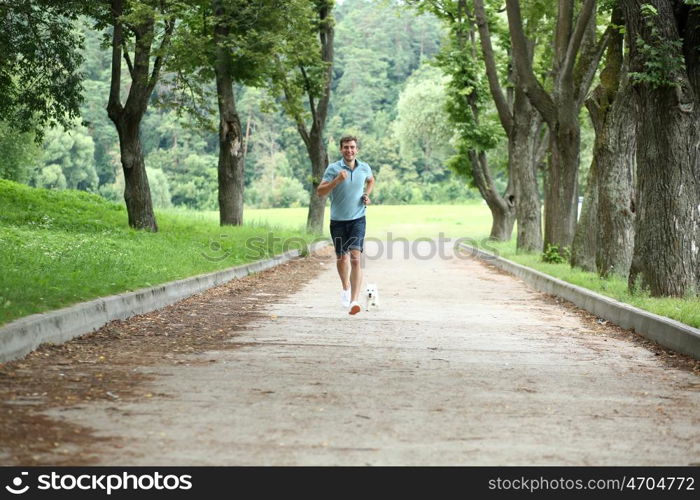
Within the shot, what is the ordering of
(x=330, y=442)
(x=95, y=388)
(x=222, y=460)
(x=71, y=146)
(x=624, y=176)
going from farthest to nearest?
(x=71, y=146) → (x=624, y=176) → (x=95, y=388) → (x=330, y=442) → (x=222, y=460)

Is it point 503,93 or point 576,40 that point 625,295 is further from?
point 503,93

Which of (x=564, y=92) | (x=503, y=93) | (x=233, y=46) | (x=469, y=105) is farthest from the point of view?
(x=469, y=105)

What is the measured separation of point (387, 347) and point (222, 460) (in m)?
5.05

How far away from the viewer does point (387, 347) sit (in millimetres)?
10203

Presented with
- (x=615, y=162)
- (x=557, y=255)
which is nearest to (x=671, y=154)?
(x=615, y=162)

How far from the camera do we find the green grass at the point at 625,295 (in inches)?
445

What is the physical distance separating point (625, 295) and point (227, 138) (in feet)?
67.8

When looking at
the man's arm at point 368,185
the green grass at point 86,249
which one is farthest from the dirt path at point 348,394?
the man's arm at point 368,185

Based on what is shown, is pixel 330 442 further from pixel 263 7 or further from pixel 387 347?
pixel 263 7

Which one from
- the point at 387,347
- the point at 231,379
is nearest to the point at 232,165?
the point at 387,347

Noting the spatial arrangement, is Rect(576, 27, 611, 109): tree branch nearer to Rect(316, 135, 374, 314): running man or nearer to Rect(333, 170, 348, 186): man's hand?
Rect(316, 135, 374, 314): running man

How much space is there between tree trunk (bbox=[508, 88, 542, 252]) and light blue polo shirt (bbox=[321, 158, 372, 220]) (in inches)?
649

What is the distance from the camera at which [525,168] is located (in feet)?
95.7
